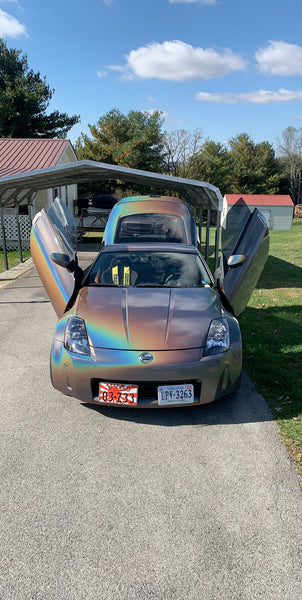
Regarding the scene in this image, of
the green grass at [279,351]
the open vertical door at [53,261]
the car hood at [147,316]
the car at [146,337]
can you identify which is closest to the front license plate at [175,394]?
the car at [146,337]

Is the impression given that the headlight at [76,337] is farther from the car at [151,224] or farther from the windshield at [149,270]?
the car at [151,224]

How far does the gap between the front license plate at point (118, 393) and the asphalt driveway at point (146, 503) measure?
263 mm

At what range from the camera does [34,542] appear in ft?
7.75

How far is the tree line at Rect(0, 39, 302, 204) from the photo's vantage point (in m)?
29.5

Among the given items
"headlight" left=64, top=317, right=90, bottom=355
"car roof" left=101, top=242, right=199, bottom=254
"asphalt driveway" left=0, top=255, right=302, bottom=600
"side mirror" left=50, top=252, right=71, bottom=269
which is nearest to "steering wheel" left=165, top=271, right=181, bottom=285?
"car roof" left=101, top=242, right=199, bottom=254

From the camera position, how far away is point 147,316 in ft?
12.9

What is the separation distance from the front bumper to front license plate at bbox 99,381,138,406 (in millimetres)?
42

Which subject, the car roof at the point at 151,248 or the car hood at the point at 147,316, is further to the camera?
the car roof at the point at 151,248

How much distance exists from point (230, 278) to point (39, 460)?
3.31m

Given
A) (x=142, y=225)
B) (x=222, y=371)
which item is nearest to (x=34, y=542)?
(x=222, y=371)

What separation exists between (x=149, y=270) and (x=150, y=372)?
5.93 ft

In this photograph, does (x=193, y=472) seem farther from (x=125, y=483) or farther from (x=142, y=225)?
(x=142, y=225)

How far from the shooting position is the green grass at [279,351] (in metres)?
3.75

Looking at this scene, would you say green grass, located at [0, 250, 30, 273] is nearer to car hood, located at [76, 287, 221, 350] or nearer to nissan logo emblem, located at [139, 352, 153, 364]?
car hood, located at [76, 287, 221, 350]
